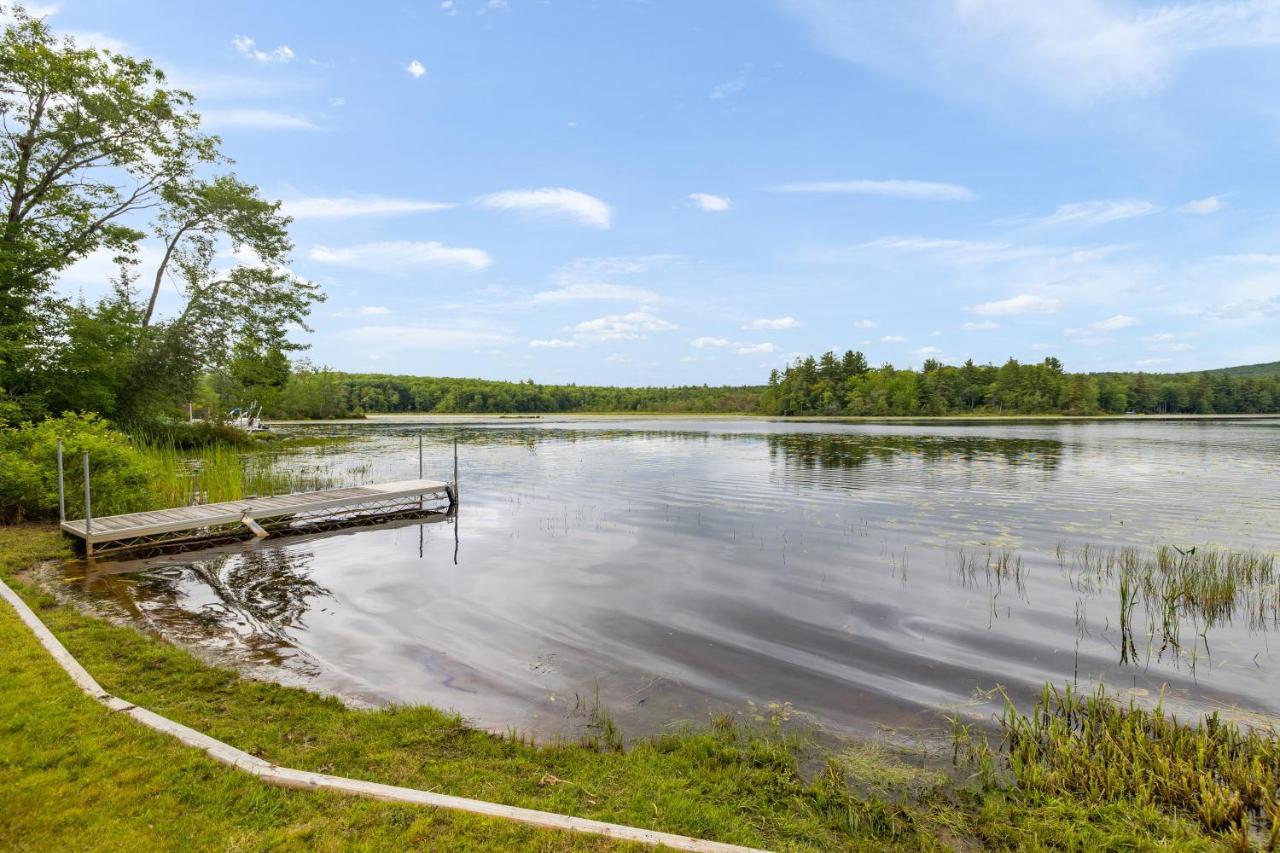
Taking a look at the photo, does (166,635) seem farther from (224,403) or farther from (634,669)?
(224,403)

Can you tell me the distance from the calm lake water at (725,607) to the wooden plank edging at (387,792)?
1.71 m

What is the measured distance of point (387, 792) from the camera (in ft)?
12.6

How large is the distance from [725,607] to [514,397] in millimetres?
126182

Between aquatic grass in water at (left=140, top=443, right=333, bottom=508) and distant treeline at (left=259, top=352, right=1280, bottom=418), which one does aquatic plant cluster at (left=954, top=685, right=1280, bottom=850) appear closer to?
aquatic grass in water at (left=140, top=443, right=333, bottom=508)

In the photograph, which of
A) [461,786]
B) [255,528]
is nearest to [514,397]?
[255,528]

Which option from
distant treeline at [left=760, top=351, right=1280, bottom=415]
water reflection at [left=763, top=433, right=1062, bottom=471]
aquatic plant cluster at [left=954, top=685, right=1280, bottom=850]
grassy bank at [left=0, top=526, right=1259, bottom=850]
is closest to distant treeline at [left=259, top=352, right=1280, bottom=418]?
distant treeline at [left=760, top=351, right=1280, bottom=415]

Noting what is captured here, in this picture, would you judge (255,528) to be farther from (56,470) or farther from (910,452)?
(910,452)

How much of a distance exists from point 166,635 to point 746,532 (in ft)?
35.8

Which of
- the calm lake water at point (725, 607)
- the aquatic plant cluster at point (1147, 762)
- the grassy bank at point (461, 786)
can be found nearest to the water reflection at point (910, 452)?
the calm lake water at point (725, 607)

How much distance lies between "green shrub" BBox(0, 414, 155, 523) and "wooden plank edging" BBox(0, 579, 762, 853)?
37.3ft

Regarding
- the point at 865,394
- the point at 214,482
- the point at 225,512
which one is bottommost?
the point at 225,512

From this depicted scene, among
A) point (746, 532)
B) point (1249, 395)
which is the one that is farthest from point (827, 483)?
point (1249, 395)

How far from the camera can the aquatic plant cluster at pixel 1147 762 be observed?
13.6ft

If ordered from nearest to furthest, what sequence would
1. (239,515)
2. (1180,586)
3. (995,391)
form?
(1180,586), (239,515), (995,391)
